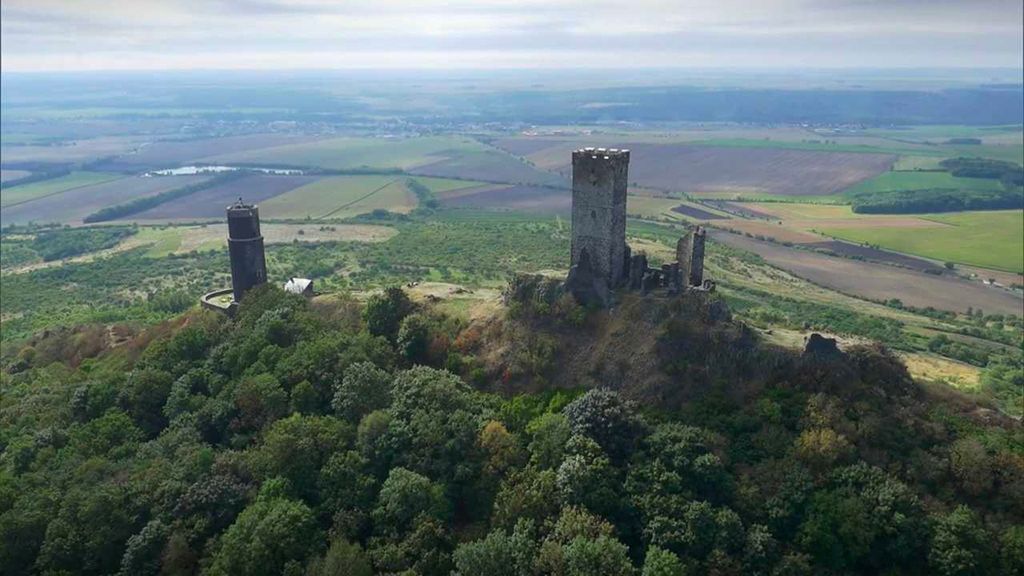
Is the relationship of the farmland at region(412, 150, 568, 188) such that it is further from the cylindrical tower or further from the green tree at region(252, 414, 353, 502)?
the green tree at region(252, 414, 353, 502)

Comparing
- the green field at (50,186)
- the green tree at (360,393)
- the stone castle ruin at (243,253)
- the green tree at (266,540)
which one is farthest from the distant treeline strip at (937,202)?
the green field at (50,186)

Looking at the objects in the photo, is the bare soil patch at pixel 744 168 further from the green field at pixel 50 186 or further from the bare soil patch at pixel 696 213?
the green field at pixel 50 186

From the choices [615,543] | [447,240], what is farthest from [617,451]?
[447,240]

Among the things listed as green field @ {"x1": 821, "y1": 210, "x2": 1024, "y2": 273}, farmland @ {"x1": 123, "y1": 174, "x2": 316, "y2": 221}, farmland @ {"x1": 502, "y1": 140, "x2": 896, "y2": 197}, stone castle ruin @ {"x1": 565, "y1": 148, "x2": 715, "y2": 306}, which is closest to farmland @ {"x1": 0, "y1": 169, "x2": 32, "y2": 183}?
farmland @ {"x1": 123, "y1": 174, "x2": 316, "y2": 221}

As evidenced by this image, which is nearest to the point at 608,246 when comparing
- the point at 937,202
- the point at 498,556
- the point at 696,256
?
the point at 696,256

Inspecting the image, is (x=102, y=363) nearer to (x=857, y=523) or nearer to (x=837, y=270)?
(x=857, y=523)

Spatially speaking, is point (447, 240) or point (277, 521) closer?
point (277, 521)
